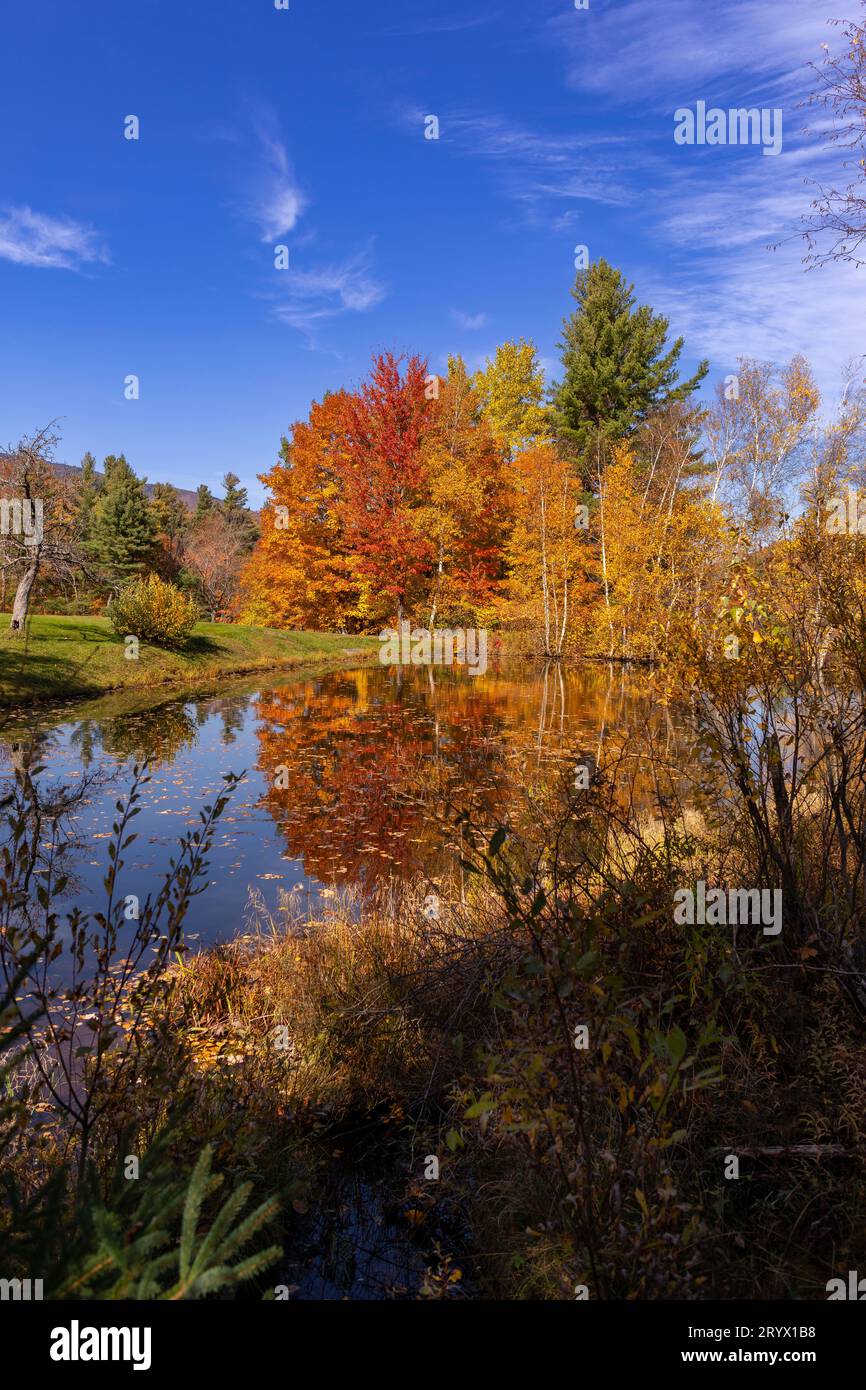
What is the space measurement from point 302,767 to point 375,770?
1.28m

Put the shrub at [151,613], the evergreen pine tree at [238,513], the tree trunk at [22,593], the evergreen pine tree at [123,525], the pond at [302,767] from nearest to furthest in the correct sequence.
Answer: the pond at [302,767]
the tree trunk at [22,593]
the shrub at [151,613]
the evergreen pine tree at [123,525]
the evergreen pine tree at [238,513]

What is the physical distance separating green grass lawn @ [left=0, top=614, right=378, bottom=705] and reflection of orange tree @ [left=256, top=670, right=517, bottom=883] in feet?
12.5

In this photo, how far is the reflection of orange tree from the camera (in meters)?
8.09

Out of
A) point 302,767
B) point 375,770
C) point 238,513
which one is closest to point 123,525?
point 238,513

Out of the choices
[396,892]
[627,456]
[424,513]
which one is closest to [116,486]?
[424,513]

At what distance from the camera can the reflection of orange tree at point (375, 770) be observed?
8.09 m

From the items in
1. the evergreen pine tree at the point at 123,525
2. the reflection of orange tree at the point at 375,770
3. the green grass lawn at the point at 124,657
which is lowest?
the reflection of orange tree at the point at 375,770

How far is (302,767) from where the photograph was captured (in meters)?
12.5

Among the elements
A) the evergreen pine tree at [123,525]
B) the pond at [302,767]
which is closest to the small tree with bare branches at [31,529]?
the pond at [302,767]

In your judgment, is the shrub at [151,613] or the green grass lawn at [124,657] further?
the shrub at [151,613]

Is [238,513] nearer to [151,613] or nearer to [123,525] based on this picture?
[123,525]

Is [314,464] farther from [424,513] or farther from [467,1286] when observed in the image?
[467,1286]

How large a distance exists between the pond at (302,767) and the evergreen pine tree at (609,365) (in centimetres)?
1865

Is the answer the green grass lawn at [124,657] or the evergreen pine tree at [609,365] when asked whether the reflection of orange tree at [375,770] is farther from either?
the evergreen pine tree at [609,365]
